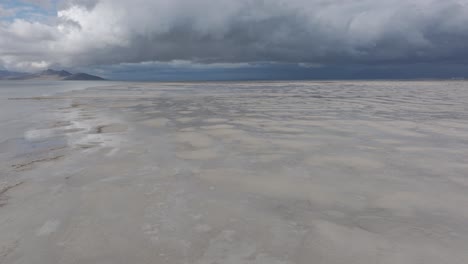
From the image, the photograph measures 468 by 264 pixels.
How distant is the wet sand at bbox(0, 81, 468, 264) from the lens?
3299mm

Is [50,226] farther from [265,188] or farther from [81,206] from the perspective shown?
[265,188]

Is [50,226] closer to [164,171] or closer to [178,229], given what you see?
[178,229]

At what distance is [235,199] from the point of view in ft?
15.3

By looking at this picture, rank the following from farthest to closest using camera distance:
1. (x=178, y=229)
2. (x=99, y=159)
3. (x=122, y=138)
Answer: (x=122, y=138) < (x=99, y=159) < (x=178, y=229)

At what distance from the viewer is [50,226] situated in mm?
3820

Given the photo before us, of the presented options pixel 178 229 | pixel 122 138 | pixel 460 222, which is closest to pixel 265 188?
pixel 178 229

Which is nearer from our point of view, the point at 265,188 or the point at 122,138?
the point at 265,188

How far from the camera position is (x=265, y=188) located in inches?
201

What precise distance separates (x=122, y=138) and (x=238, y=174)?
4678mm

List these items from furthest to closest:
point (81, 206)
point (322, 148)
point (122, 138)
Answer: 1. point (122, 138)
2. point (322, 148)
3. point (81, 206)

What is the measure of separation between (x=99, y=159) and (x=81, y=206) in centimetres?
259

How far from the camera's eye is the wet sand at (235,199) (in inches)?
130

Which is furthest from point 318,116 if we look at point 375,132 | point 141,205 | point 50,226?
point 50,226

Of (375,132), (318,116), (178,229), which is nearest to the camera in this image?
(178,229)
